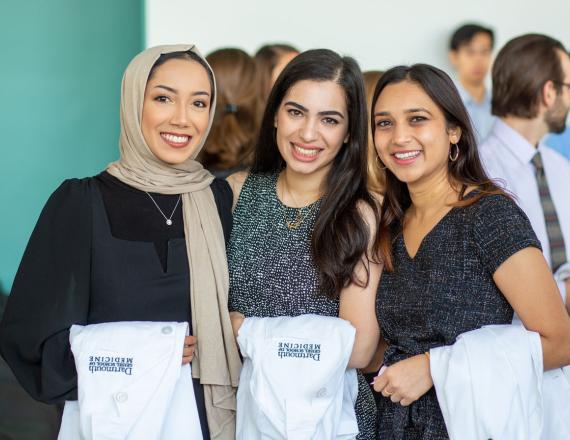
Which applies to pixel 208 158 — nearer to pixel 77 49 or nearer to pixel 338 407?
pixel 77 49

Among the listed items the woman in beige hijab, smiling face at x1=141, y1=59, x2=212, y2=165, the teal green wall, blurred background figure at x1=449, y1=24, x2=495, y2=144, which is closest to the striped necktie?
the woman in beige hijab

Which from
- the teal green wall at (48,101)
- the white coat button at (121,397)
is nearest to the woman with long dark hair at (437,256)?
the white coat button at (121,397)

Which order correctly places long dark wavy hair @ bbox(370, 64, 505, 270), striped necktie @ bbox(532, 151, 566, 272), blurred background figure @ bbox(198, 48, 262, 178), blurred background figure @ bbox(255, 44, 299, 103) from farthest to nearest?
blurred background figure @ bbox(255, 44, 299, 103), blurred background figure @ bbox(198, 48, 262, 178), striped necktie @ bbox(532, 151, 566, 272), long dark wavy hair @ bbox(370, 64, 505, 270)

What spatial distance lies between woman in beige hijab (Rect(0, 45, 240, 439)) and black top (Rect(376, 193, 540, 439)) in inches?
20.2

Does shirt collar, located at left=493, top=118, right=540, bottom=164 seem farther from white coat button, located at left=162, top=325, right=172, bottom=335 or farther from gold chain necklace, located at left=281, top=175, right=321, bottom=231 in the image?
white coat button, located at left=162, top=325, right=172, bottom=335

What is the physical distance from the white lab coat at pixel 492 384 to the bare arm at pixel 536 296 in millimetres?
45

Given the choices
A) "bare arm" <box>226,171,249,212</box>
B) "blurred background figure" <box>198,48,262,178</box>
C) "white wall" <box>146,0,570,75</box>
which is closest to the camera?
"bare arm" <box>226,171,249,212</box>

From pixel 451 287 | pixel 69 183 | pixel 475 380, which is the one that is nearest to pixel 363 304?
pixel 451 287

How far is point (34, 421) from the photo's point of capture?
357cm

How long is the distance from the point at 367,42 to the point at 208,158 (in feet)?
7.78

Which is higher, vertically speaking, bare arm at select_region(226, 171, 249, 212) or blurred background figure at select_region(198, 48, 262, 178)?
blurred background figure at select_region(198, 48, 262, 178)

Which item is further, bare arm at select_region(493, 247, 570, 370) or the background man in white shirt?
the background man in white shirt

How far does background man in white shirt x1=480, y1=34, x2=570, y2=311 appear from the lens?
3.36 meters

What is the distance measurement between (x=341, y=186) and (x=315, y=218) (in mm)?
135
